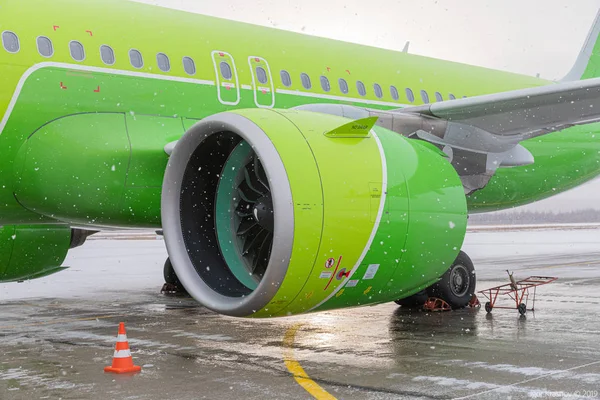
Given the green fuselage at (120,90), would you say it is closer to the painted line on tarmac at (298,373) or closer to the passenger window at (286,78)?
the passenger window at (286,78)

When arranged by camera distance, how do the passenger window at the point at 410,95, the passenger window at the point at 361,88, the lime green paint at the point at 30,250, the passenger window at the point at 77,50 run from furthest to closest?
1. the passenger window at the point at 410,95
2. the passenger window at the point at 361,88
3. the lime green paint at the point at 30,250
4. the passenger window at the point at 77,50

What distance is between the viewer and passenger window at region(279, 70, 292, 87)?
966cm

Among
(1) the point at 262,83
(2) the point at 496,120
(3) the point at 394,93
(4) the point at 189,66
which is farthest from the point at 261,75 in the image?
(2) the point at 496,120

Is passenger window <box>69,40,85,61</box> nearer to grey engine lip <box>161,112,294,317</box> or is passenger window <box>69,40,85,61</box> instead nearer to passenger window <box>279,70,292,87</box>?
grey engine lip <box>161,112,294,317</box>

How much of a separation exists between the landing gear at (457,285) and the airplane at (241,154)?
2 centimetres

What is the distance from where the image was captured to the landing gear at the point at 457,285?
33.0 feet

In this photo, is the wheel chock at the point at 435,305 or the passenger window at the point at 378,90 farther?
the passenger window at the point at 378,90

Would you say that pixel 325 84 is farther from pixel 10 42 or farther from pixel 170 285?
pixel 170 285

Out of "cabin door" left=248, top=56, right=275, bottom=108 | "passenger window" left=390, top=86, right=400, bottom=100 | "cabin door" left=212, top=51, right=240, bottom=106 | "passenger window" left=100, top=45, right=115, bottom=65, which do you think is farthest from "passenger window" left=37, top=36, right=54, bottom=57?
"passenger window" left=390, top=86, right=400, bottom=100

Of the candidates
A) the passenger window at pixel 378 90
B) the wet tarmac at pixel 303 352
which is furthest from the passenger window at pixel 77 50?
the passenger window at pixel 378 90

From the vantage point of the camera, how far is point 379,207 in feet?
21.5

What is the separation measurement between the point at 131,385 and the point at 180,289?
7450 millimetres

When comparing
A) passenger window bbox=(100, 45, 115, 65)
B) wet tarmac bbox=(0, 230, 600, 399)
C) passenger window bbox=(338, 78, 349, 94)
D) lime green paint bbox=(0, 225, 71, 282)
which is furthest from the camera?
passenger window bbox=(338, 78, 349, 94)

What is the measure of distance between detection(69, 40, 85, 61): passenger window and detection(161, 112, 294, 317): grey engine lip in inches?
64.7
